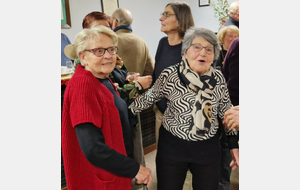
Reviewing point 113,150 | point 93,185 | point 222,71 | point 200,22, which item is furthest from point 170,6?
point 93,185

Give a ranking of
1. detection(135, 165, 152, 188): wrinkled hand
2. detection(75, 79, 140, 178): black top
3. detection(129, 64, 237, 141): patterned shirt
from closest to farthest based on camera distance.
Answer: detection(75, 79, 140, 178): black top → detection(135, 165, 152, 188): wrinkled hand → detection(129, 64, 237, 141): patterned shirt

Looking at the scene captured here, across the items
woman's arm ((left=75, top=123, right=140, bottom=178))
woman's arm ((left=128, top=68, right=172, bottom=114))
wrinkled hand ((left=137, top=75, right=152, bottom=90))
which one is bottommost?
woman's arm ((left=75, top=123, right=140, bottom=178))

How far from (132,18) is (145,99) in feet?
1.69

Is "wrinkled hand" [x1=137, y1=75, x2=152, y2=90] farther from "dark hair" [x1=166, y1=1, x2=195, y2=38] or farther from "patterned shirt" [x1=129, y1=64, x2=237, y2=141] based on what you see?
"dark hair" [x1=166, y1=1, x2=195, y2=38]

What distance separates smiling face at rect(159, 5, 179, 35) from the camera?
144 centimetres

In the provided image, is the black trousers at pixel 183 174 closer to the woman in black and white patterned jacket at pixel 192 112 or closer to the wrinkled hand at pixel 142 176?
the woman in black and white patterned jacket at pixel 192 112

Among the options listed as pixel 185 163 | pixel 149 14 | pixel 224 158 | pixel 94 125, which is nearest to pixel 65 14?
pixel 149 14

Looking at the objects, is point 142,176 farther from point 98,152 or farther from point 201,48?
point 201,48

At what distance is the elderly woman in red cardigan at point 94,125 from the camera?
1.05 meters

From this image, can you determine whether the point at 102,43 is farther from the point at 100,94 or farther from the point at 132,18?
the point at 132,18

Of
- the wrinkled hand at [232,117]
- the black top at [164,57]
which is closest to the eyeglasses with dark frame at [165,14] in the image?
the black top at [164,57]

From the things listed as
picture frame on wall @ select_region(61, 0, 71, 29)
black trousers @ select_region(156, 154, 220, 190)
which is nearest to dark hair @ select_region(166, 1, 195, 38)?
picture frame on wall @ select_region(61, 0, 71, 29)

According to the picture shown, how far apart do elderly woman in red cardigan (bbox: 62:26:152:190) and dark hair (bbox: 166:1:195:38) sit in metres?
0.48

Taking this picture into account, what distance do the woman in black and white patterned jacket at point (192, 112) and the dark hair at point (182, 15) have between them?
163mm
